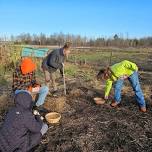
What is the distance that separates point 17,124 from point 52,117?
7.48 feet

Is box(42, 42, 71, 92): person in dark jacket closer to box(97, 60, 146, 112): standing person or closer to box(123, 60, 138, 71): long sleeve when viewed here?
box(97, 60, 146, 112): standing person

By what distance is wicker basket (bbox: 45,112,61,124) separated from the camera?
651 centimetres

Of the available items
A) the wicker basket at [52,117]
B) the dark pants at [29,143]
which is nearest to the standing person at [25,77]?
the wicker basket at [52,117]

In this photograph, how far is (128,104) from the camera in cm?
790

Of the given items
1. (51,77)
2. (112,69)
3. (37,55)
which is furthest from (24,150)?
(37,55)

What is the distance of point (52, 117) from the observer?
6777 mm

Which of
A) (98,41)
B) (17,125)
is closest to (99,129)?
(17,125)

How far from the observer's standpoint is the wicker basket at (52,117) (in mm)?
6512

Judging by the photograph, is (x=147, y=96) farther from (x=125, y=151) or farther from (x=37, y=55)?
(x=37, y=55)

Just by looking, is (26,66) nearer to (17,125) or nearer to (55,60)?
(17,125)

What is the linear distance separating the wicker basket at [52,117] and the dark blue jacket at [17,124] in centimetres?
186

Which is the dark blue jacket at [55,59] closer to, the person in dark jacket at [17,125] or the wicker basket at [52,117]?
the wicker basket at [52,117]

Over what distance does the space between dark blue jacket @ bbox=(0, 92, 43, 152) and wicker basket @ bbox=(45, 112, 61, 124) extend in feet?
6.10

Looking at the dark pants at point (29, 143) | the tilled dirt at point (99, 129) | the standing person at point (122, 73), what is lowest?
the tilled dirt at point (99, 129)
